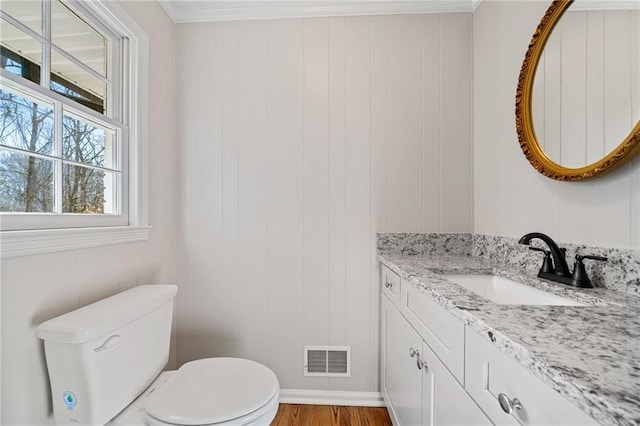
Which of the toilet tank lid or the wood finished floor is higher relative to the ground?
the toilet tank lid

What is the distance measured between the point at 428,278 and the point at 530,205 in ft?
2.10

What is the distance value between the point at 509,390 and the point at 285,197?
1.28 metres

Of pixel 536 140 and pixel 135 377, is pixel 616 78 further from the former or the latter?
pixel 135 377

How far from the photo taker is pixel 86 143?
3.76 feet

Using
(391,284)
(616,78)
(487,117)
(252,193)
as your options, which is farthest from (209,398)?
(487,117)

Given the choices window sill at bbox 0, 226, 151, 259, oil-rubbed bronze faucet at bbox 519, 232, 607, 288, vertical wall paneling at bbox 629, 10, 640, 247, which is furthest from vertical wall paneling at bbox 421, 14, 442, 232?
window sill at bbox 0, 226, 151, 259

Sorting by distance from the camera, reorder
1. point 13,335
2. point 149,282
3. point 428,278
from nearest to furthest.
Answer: point 13,335, point 428,278, point 149,282

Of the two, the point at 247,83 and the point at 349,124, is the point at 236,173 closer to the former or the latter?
the point at 247,83

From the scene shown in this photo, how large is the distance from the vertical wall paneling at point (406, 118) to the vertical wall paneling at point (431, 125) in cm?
2

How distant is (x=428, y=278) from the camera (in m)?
0.96

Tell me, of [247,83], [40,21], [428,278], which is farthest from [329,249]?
[40,21]

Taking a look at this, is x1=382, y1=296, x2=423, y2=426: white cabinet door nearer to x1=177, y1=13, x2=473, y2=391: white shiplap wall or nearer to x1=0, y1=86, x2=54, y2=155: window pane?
x1=177, y1=13, x2=473, y2=391: white shiplap wall

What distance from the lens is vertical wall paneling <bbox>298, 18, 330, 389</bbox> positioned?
1.56 meters

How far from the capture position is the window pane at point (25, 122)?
850 mm
